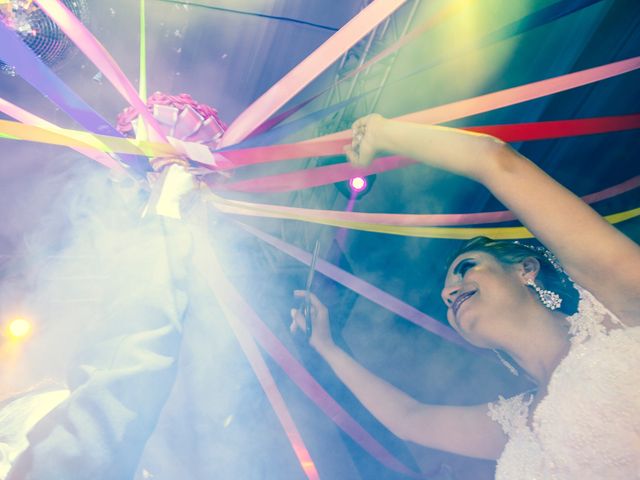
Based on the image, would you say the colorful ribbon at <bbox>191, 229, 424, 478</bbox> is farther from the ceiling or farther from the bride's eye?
the bride's eye

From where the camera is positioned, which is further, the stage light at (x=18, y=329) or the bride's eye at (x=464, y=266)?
the stage light at (x=18, y=329)

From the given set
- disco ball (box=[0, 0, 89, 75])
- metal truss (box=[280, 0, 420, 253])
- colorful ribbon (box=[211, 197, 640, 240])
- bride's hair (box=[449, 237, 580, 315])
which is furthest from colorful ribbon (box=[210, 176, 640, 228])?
disco ball (box=[0, 0, 89, 75])

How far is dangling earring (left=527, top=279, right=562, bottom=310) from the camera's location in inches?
65.0

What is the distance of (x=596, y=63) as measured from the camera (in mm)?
2164

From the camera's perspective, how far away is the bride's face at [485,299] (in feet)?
5.18

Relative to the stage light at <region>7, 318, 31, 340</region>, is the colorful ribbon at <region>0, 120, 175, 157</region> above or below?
below

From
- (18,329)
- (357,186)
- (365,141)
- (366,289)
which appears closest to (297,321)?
(366,289)

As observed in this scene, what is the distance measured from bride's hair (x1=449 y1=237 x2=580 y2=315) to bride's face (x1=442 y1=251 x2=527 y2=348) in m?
0.05

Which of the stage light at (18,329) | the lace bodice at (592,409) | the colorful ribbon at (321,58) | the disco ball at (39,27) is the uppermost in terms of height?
the disco ball at (39,27)

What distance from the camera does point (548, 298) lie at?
1.66 metres

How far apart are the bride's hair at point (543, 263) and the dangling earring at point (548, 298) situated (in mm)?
25

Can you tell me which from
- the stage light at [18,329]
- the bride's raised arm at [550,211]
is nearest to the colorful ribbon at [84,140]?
the bride's raised arm at [550,211]

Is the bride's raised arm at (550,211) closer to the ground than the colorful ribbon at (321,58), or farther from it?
closer to the ground

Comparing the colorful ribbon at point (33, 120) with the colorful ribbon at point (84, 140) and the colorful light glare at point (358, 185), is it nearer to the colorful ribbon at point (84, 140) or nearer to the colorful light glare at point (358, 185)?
the colorful ribbon at point (84, 140)
